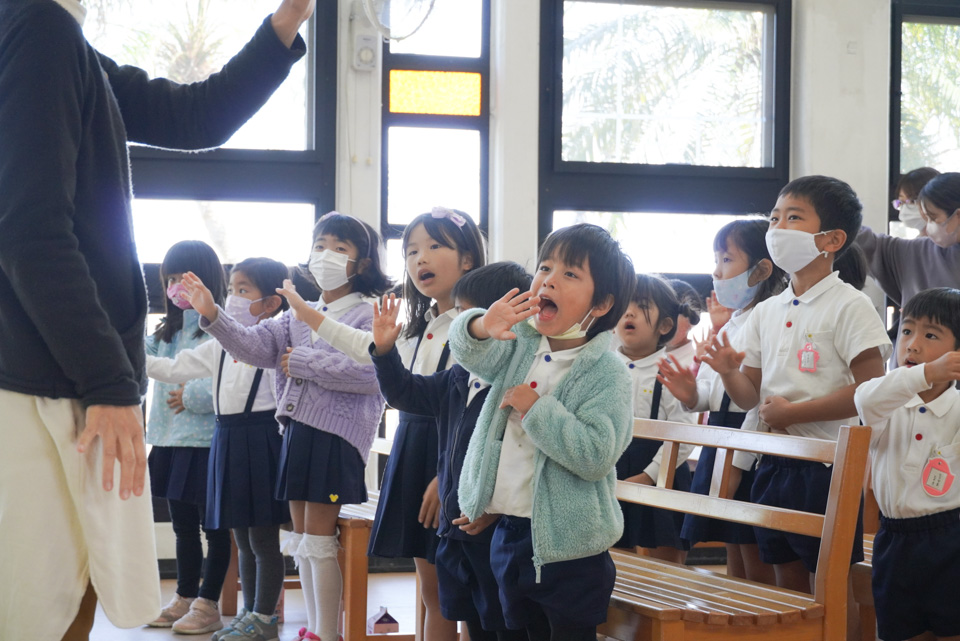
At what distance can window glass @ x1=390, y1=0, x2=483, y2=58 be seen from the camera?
4344 mm

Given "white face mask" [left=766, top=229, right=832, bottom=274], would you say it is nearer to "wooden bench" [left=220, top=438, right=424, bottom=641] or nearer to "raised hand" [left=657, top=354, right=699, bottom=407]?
"raised hand" [left=657, top=354, right=699, bottom=407]

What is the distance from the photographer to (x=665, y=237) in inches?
179

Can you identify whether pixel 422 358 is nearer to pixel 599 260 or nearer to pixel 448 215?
pixel 448 215

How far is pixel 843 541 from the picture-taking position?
1868 millimetres

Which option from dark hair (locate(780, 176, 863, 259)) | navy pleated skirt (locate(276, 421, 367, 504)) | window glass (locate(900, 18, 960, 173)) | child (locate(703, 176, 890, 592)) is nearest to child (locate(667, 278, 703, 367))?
child (locate(703, 176, 890, 592))

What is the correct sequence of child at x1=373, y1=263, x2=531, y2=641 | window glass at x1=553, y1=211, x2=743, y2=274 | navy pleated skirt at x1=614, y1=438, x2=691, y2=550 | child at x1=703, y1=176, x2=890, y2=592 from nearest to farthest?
child at x1=373, y1=263, x2=531, y2=641, child at x1=703, y1=176, x2=890, y2=592, navy pleated skirt at x1=614, y1=438, x2=691, y2=550, window glass at x1=553, y1=211, x2=743, y2=274

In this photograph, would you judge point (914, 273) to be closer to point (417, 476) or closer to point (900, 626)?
point (900, 626)

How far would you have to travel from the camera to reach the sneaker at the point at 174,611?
3.35m

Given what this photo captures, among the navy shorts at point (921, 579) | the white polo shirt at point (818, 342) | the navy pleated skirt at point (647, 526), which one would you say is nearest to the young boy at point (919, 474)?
the navy shorts at point (921, 579)

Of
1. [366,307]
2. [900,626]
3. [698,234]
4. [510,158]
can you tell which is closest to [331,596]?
[366,307]

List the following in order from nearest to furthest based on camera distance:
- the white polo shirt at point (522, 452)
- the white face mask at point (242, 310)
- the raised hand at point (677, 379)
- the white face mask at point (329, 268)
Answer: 1. the white polo shirt at point (522, 452)
2. the raised hand at point (677, 379)
3. the white face mask at point (329, 268)
4. the white face mask at point (242, 310)

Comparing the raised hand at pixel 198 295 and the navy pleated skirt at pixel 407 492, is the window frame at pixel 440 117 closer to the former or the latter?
the raised hand at pixel 198 295

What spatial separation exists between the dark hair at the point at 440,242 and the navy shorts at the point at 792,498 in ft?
2.78

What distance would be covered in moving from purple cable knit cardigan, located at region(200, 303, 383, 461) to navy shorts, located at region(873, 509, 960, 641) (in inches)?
54.6
